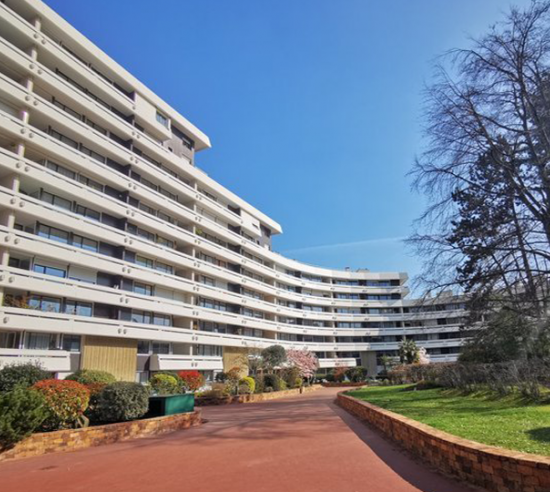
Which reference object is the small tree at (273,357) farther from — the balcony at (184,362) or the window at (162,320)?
the window at (162,320)

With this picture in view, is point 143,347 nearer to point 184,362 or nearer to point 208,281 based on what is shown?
point 184,362

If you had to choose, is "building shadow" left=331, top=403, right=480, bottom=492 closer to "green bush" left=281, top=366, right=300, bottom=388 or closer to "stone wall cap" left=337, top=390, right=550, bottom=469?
"stone wall cap" left=337, top=390, right=550, bottom=469

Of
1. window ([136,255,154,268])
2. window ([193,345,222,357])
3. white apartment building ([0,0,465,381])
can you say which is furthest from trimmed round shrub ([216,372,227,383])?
window ([136,255,154,268])

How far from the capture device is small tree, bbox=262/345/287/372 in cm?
3894

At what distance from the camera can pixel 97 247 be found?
2705cm

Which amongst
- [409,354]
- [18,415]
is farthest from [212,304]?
[18,415]

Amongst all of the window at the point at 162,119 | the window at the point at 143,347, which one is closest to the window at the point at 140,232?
the window at the point at 143,347

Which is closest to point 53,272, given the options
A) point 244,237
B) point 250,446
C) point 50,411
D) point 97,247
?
point 97,247

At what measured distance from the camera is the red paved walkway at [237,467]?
6438mm

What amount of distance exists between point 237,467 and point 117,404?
19.1 ft

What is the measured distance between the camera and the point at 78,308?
25.0 m

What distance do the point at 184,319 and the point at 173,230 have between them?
7226 mm

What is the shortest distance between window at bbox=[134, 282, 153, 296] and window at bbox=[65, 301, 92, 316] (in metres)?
4.46

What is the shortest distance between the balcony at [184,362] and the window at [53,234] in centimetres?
1020
